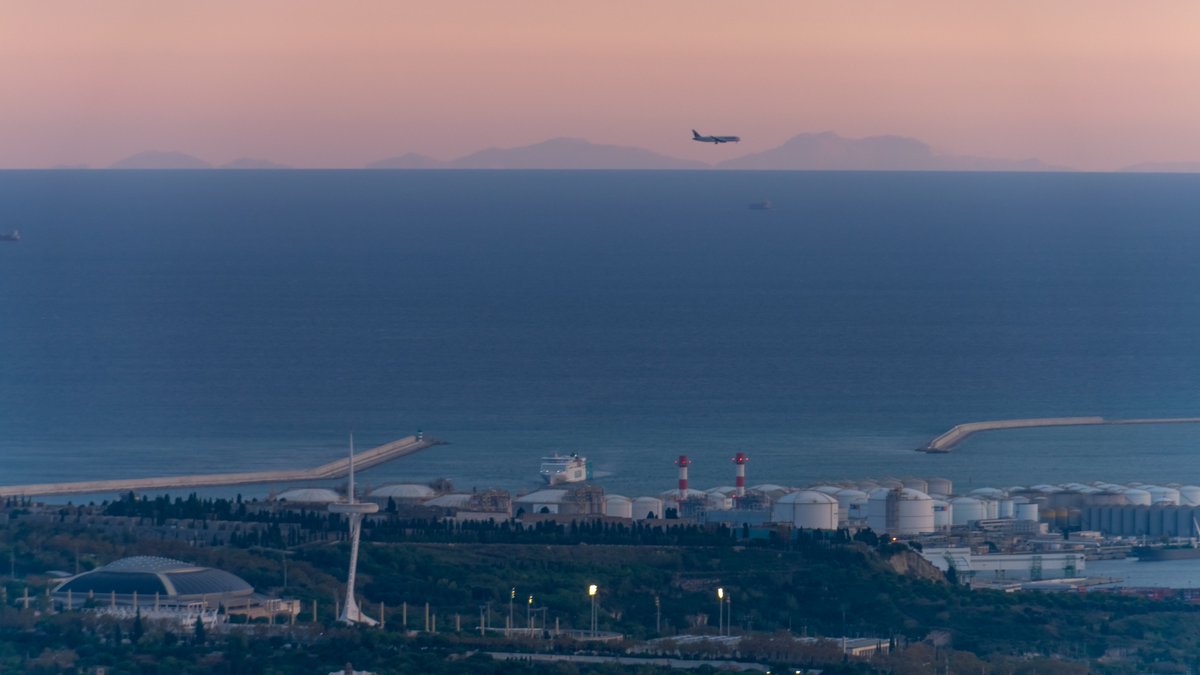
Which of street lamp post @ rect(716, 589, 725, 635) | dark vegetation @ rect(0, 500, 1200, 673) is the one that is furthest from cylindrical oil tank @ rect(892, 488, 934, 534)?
street lamp post @ rect(716, 589, 725, 635)

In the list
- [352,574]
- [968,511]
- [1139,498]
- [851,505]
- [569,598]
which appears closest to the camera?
[352,574]

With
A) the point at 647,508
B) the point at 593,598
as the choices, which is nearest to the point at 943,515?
the point at 647,508

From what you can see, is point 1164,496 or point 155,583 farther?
point 1164,496

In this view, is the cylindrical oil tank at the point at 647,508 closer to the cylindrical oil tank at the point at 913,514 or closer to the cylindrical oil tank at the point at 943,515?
the cylindrical oil tank at the point at 913,514

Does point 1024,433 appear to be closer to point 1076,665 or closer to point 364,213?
point 1076,665

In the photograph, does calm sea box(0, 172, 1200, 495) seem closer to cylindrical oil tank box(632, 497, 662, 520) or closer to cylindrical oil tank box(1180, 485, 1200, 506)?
cylindrical oil tank box(1180, 485, 1200, 506)

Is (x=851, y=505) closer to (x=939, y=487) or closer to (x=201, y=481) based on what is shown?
(x=939, y=487)

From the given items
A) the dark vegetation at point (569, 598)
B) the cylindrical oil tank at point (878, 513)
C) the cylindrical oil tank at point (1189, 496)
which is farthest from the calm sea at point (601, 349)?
the dark vegetation at point (569, 598)
